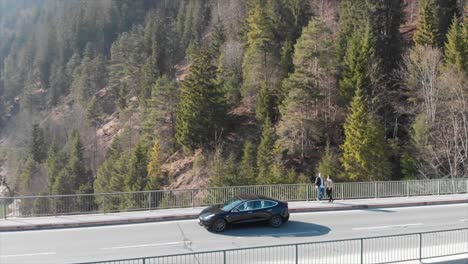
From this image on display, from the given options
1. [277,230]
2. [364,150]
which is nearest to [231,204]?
[277,230]

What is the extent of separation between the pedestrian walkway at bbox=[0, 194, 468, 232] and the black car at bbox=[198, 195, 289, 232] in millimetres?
2560

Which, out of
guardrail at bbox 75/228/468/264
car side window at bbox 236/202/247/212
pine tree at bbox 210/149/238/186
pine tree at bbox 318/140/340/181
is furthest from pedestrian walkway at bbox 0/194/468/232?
pine tree at bbox 210/149/238/186

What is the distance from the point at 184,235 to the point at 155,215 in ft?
10.2

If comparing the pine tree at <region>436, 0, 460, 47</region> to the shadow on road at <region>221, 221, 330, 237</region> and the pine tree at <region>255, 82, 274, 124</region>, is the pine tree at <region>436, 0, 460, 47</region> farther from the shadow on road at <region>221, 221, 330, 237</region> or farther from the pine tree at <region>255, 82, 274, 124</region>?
the shadow on road at <region>221, 221, 330, 237</region>

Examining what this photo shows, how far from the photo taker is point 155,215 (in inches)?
833

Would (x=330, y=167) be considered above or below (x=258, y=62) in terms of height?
below

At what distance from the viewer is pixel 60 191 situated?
65.4 metres

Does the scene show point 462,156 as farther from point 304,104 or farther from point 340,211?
point 340,211

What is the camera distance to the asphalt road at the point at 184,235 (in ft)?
52.9

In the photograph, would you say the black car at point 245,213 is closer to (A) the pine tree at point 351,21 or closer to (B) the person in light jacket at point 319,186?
(B) the person in light jacket at point 319,186

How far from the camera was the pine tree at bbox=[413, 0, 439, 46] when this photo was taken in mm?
52931

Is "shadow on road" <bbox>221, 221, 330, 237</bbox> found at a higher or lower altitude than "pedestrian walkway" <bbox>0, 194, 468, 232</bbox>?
lower

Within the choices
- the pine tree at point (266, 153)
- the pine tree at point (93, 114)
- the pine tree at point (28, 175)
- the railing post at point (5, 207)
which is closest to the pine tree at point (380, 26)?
the pine tree at point (266, 153)

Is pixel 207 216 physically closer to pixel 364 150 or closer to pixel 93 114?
pixel 364 150
